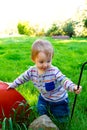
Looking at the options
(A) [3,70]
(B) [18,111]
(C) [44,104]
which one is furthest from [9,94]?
(A) [3,70]

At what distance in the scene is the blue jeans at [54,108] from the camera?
3.71m

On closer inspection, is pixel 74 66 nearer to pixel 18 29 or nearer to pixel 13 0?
pixel 18 29

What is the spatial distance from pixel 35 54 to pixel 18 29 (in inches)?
829

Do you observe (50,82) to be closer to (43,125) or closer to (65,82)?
(65,82)

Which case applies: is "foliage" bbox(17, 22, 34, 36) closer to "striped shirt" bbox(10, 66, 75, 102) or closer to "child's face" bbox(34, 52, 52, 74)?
"striped shirt" bbox(10, 66, 75, 102)

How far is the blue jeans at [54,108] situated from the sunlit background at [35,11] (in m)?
19.2

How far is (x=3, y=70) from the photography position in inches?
258

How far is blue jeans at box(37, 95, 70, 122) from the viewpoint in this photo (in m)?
3.71

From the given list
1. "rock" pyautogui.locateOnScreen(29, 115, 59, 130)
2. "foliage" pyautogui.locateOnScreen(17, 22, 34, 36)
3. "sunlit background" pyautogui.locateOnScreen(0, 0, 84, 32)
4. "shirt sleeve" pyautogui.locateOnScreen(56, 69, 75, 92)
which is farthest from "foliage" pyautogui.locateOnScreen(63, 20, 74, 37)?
"rock" pyautogui.locateOnScreen(29, 115, 59, 130)

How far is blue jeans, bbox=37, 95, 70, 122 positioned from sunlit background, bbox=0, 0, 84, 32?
63.1ft

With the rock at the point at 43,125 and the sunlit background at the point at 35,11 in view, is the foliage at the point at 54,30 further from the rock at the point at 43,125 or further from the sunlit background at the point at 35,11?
the rock at the point at 43,125

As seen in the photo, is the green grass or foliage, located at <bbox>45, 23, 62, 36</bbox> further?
foliage, located at <bbox>45, 23, 62, 36</bbox>

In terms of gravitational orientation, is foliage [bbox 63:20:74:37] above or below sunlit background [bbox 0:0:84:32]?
below

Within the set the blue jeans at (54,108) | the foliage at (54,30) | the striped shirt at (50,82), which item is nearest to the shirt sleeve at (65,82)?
the striped shirt at (50,82)
